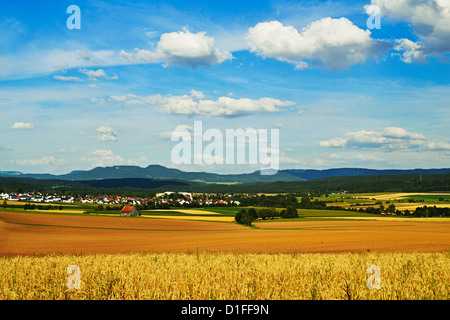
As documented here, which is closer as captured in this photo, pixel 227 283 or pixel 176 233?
pixel 227 283

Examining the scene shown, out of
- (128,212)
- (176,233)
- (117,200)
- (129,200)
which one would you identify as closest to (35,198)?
(117,200)

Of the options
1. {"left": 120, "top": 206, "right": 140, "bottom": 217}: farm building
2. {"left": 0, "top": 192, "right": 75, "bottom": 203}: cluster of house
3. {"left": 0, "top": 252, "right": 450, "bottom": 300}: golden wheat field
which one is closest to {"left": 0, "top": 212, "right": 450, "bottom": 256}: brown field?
{"left": 120, "top": 206, "right": 140, "bottom": 217}: farm building

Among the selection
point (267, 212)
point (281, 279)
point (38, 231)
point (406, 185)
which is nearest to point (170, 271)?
point (281, 279)

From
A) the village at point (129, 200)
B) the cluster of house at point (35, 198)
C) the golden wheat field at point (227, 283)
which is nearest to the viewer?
the golden wheat field at point (227, 283)

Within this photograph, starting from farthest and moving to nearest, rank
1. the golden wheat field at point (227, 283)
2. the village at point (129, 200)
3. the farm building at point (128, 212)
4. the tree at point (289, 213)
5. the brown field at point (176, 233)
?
the village at point (129, 200), the tree at point (289, 213), the farm building at point (128, 212), the brown field at point (176, 233), the golden wheat field at point (227, 283)

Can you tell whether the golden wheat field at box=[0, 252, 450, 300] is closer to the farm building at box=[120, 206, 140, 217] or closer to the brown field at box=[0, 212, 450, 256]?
the brown field at box=[0, 212, 450, 256]

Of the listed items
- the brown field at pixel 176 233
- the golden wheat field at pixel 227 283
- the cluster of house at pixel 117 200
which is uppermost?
the golden wheat field at pixel 227 283

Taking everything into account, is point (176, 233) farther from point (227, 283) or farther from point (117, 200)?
point (117, 200)

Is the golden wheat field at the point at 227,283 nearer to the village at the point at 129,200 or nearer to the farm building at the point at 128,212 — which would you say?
the farm building at the point at 128,212

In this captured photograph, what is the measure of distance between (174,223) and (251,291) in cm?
4964

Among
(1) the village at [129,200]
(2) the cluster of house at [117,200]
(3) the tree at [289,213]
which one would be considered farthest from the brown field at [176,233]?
(2) the cluster of house at [117,200]
